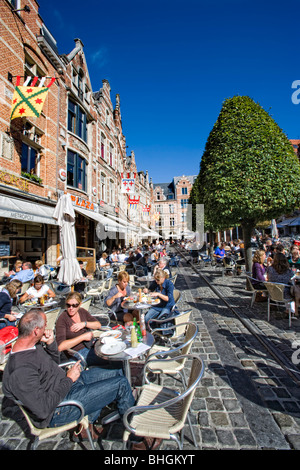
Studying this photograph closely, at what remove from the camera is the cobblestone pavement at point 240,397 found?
2182mm

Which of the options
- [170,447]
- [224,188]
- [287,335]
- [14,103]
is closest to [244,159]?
[224,188]

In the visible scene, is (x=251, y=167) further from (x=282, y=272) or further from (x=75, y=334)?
(x=75, y=334)

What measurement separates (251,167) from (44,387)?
23.9 ft

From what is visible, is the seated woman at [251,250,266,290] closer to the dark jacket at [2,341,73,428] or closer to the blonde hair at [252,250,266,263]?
the blonde hair at [252,250,266,263]

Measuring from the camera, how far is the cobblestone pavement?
218cm

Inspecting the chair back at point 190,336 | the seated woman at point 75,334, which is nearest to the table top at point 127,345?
Result: the seated woman at point 75,334

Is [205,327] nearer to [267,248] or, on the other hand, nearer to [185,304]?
[185,304]

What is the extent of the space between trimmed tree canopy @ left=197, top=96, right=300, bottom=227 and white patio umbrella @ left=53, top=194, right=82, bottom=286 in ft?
15.0

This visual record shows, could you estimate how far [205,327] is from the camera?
16.2 ft

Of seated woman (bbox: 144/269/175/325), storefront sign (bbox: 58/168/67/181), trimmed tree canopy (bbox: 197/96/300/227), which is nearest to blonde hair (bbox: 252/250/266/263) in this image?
trimmed tree canopy (bbox: 197/96/300/227)

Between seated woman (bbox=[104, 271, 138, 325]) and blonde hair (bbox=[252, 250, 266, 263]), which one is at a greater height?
blonde hair (bbox=[252, 250, 266, 263])

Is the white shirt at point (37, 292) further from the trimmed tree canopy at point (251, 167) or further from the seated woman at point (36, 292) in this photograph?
the trimmed tree canopy at point (251, 167)

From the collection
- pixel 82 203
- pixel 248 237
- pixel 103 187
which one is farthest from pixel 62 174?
pixel 248 237

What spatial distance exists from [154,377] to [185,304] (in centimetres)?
360
